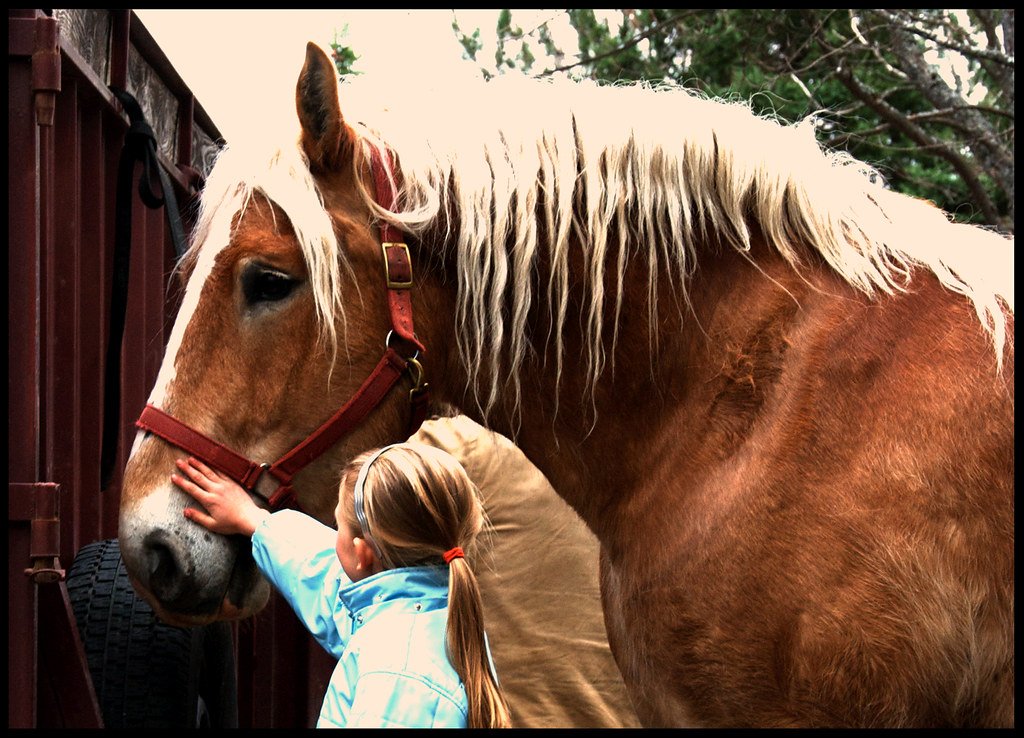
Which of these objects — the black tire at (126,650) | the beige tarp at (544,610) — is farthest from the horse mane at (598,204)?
the beige tarp at (544,610)

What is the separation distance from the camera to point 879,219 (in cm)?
215

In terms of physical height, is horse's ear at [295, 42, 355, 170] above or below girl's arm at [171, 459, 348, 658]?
above

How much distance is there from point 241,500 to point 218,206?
613mm

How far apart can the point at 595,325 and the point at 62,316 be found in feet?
4.42

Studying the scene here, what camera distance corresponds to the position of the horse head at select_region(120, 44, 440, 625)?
212 centimetres

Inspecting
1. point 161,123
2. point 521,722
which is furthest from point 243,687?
point 161,123

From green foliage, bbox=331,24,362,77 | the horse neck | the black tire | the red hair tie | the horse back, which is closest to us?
the horse back

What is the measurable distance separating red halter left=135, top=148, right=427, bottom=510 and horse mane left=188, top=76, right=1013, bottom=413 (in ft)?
0.22

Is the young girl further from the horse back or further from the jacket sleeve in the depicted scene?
the horse back

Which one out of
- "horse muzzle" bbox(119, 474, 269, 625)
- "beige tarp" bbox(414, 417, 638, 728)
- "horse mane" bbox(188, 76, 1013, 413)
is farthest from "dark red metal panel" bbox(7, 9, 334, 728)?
"beige tarp" bbox(414, 417, 638, 728)

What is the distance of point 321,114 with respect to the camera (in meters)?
2.15

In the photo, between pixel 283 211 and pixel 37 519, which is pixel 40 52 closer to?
pixel 283 211

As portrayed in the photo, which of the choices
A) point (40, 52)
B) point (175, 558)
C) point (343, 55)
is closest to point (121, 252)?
point (40, 52)

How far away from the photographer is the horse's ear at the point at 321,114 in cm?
209
